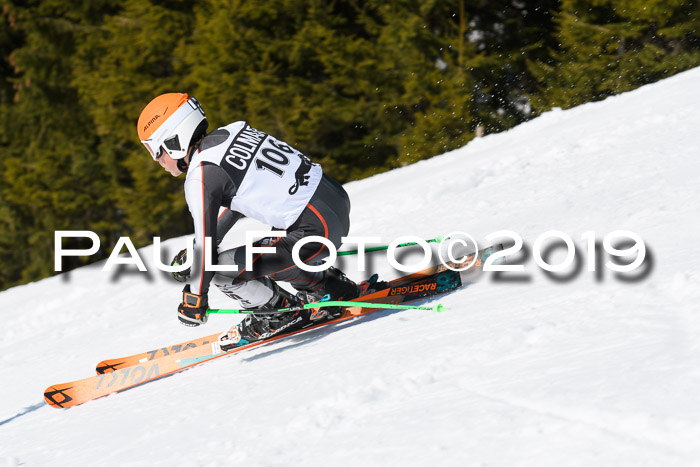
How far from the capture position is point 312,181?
398 centimetres

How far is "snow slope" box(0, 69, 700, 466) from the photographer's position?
2252 millimetres

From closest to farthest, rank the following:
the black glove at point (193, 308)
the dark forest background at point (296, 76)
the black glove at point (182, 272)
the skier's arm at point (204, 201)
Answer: the skier's arm at point (204, 201) < the black glove at point (193, 308) < the black glove at point (182, 272) < the dark forest background at point (296, 76)

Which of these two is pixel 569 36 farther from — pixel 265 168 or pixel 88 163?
pixel 88 163

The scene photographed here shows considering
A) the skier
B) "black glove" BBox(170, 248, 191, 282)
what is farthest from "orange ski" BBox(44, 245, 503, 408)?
"black glove" BBox(170, 248, 191, 282)

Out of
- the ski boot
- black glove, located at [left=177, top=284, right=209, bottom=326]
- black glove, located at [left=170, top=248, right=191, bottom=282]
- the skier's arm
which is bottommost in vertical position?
the ski boot

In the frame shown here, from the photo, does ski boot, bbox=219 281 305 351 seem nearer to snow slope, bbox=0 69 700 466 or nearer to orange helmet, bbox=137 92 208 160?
snow slope, bbox=0 69 700 466

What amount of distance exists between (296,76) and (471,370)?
15.4 m

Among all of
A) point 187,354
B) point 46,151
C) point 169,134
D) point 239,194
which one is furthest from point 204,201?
point 46,151

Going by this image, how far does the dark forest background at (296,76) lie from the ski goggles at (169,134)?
7751 millimetres

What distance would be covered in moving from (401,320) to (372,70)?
13.5 metres

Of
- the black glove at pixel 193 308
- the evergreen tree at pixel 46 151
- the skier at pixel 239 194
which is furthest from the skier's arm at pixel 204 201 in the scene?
the evergreen tree at pixel 46 151

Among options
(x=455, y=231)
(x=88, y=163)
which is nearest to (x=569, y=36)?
(x=455, y=231)

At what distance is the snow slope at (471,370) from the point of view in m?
2.25

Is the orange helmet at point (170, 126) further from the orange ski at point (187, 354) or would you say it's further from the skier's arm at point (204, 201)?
the orange ski at point (187, 354)
